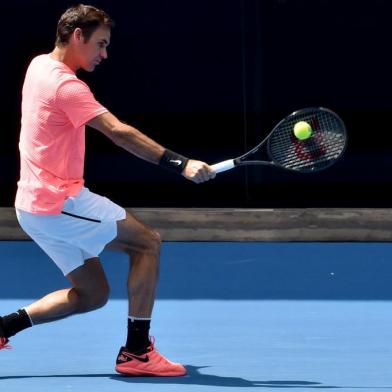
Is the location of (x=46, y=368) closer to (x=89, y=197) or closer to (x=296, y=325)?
(x=89, y=197)

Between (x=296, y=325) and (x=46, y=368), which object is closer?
(x=46, y=368)

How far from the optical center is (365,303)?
807 centimetres

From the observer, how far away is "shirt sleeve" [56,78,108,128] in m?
6.16

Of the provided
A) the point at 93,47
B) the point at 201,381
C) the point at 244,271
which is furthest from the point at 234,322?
the point at 93,47

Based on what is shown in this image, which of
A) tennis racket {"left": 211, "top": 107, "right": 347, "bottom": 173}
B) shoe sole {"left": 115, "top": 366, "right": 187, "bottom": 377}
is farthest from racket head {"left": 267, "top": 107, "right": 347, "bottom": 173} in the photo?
shoe sole {"left": 115, "top": 366, "right": 187, "bottom": 377}

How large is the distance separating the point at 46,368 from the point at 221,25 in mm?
4558

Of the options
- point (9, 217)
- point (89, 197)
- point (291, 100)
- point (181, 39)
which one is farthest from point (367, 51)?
point (89, 197)

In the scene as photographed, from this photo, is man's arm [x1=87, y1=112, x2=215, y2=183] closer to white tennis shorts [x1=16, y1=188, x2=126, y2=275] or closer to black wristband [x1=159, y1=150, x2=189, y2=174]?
black wristband [x1=159, y1=150, x2=189, y2=174]

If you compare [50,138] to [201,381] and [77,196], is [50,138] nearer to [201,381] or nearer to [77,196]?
[77,196]

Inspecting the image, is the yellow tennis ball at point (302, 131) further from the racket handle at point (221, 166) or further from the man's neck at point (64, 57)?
the man's neck at point (64, 57)

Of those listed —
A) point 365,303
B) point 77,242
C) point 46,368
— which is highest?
point 365,303

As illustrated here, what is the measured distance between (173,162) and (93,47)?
595mm

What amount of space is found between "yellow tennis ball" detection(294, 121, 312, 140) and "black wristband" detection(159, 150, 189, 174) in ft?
2.38

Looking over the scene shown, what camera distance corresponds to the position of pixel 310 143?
22.2 feet
